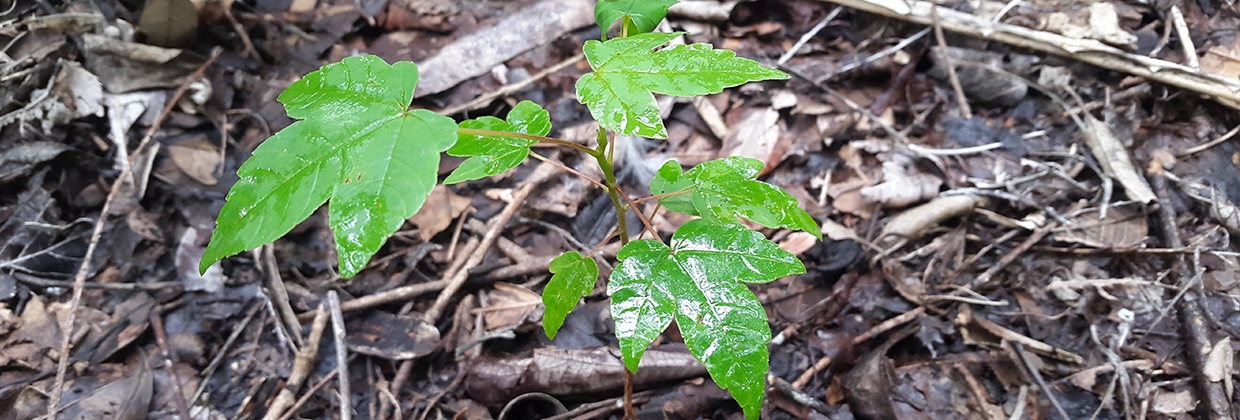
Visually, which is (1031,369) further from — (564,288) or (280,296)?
(280,296)

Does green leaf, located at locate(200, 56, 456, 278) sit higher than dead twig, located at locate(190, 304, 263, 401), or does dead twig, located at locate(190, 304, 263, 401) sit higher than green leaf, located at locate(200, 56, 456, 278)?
green leaf, located at locate(200, 56, 456, 278)

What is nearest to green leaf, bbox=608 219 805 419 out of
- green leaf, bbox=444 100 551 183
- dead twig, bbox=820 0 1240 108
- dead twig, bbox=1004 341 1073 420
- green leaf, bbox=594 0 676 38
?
green leaf, bbox=444 100 551 183

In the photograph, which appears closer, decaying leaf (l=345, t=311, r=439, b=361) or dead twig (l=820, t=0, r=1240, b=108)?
decaying leaf (l=345, t=311, r=439, b=361)

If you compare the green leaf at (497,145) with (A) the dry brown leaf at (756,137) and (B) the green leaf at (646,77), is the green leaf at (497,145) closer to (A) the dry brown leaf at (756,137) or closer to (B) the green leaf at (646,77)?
(B) the green leaf at (646,77)

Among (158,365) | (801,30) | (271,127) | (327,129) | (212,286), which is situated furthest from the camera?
(801,30)

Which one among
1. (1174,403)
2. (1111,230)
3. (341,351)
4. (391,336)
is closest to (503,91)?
(391,336)

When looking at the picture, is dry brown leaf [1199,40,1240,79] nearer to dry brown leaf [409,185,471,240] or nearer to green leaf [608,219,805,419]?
green leaf [608,219,805,419]

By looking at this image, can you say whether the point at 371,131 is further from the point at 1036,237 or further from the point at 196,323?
the point at 1036,237

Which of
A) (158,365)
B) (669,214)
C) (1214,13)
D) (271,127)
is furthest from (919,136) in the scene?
(158,365)
